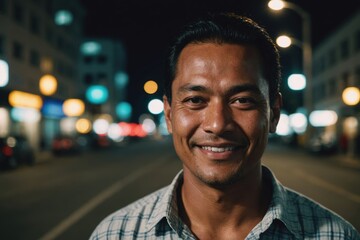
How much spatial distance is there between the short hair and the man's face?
42 mm

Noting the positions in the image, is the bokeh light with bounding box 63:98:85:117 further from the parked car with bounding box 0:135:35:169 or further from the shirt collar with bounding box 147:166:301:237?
the shirt collar with bounding box 147:166:301:237

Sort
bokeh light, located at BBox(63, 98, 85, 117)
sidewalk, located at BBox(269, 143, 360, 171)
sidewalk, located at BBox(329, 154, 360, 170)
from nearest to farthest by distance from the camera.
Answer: sidewalk, located at BBox(329, 154, 360, 170), sidewalk, located at BBox(269, 143, 360, 171), bokeh light, located at BBox(63, 98, 85, 117)

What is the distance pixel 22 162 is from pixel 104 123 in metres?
48.1

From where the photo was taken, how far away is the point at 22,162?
2398 centimetres

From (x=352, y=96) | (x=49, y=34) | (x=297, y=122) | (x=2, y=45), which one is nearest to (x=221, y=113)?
(x=352, y=96)

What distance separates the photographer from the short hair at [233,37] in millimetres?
2256

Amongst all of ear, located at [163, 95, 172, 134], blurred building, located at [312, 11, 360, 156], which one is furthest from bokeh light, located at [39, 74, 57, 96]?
ear, located at [163, 95, 172, 134]

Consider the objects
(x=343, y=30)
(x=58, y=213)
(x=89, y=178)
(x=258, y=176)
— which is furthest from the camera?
(x=343, y=30)

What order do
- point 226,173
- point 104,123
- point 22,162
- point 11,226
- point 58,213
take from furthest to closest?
point 104,123 < point 22,162 < point 58,213 < point 11,226 < point 226,173

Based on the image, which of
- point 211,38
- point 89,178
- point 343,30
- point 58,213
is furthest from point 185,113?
point 343,30

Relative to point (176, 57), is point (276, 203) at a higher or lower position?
lower

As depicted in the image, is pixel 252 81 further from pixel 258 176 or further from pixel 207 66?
pixel 258 176

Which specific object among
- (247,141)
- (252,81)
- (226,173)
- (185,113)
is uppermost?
(252,81)

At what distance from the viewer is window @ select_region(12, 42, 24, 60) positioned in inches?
1370
